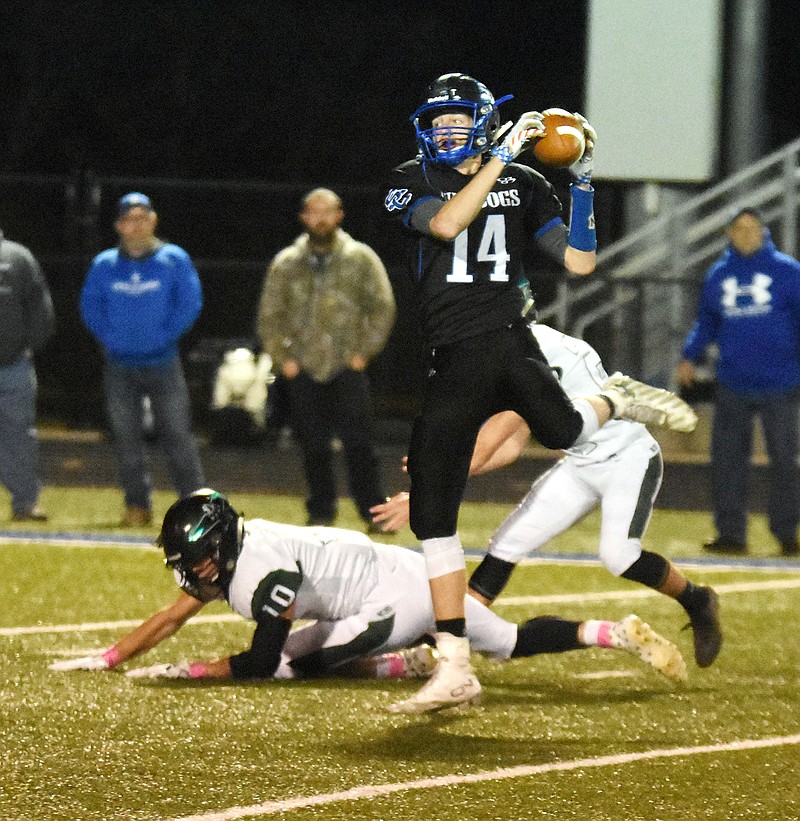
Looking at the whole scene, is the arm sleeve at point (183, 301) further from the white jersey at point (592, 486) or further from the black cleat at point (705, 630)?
the black cleat at point (705, 630)

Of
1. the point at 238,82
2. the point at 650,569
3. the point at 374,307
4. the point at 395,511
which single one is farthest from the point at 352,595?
the point at 238,82

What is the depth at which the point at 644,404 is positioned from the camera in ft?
21.4

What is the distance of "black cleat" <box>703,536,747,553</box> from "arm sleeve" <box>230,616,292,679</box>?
4938mm

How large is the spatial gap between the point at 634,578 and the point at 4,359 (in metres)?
5.61

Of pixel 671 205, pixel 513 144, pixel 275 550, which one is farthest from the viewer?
pixel 671 205

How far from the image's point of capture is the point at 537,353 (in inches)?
241

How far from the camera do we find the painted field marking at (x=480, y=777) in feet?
15.5

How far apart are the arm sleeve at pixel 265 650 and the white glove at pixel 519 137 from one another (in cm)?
166

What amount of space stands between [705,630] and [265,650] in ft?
5.37

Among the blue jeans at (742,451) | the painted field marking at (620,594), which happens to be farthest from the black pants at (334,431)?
the painted field marking at (620,594)

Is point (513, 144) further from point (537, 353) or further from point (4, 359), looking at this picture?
point (4, 359)

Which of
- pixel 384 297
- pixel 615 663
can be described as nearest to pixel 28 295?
pixel 384 297

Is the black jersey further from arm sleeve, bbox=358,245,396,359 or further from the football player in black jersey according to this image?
arm sleeve, bbox=358,245,396,359

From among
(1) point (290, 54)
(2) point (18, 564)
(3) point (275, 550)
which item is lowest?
(2) point (18, 564)
